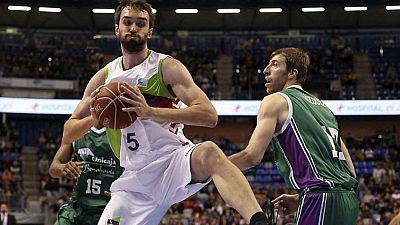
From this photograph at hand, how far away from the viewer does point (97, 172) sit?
651 centimetres

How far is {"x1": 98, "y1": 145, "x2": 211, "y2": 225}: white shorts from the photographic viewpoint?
479 cm

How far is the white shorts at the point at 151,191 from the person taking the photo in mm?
4795

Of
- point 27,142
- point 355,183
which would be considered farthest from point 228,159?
point 27,142

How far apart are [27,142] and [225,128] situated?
26.9 ft

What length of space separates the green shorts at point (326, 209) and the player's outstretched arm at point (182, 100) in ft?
3.03

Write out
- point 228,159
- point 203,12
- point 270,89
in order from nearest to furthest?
point 228,159 < point 270,89 < point 203,12

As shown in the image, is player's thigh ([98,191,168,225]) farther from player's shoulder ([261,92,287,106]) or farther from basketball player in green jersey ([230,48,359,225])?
player's shoulder ([261,92,287,106])

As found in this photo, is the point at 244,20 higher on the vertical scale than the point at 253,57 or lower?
higher

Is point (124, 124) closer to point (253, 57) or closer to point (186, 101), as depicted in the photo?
point (186, 101)

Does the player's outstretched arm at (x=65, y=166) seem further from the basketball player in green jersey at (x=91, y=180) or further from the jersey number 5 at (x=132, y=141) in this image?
the jersey number 5 at (x=132, y=141)

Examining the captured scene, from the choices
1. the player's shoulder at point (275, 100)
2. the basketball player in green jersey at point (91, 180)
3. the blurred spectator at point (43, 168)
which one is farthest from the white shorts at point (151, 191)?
the blurred spectator at point (43, 168)

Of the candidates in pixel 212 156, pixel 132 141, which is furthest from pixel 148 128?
pixel 212 156

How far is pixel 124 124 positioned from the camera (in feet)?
15.5

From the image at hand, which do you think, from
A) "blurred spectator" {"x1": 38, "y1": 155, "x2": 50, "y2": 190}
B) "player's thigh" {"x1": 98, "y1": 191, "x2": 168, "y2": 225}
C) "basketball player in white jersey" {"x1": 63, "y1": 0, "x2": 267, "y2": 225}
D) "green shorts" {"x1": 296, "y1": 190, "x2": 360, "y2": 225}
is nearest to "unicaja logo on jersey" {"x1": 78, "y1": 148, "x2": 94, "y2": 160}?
"basketball player in white jersey" {"x1": 63, "y1": 0, "x2": 267, "y2": 225}
